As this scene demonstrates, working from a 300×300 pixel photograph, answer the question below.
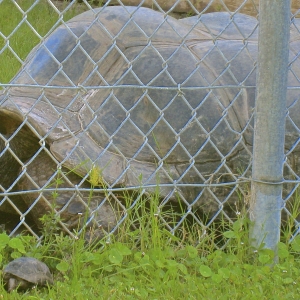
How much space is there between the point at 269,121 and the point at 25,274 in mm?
1002

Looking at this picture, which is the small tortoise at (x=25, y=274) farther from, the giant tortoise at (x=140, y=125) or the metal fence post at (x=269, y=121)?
the metal fence post at (x=269, y=121)

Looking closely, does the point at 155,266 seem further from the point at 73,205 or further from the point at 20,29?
the point at 20,29

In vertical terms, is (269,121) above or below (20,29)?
above

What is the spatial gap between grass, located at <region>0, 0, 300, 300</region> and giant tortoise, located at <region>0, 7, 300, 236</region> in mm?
145

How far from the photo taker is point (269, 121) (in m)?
2.16

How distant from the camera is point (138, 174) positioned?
2.50 meters

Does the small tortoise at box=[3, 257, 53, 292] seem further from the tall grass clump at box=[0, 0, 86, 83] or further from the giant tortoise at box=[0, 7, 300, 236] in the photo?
the tall grass clump at box=[0, 0, 86, 83]

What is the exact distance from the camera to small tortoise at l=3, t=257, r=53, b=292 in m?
2.03

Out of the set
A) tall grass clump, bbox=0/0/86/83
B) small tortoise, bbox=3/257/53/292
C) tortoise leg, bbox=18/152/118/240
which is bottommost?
tall grass clump, bbox=0/0/86/83

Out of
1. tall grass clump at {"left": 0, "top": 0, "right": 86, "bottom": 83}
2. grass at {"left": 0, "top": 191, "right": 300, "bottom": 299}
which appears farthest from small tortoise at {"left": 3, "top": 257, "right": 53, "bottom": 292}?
tall grass clump at {"left": 0, "top": 0, "right": 86, "bottom": 83}

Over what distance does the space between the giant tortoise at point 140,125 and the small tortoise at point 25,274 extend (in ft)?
1.18

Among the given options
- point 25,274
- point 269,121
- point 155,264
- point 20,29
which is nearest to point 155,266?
point 155,264

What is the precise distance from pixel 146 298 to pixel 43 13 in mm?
4427

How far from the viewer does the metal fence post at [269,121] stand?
6.84ft
